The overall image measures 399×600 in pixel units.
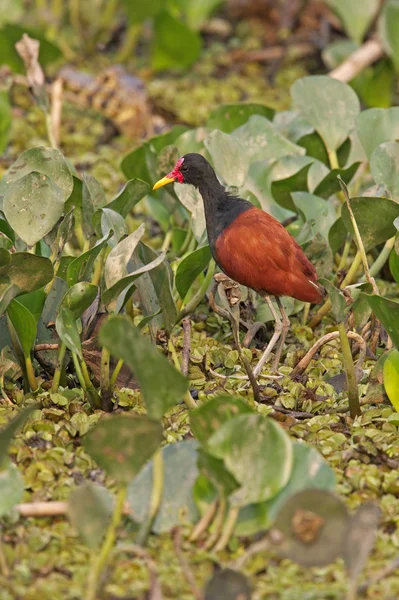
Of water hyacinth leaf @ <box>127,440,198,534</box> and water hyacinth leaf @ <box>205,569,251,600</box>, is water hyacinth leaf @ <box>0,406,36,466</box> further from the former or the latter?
water hyacinth leaf @ <box>205,569,251,600</box>

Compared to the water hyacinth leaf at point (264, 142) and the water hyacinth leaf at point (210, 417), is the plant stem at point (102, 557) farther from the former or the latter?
the water hyacinth leaf at point (264, 142)

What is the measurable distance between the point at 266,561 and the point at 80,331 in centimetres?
115

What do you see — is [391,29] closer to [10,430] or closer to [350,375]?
[350,375]

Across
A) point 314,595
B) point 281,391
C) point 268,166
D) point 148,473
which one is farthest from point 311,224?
point 314,595

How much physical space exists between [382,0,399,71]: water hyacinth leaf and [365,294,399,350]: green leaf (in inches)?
154

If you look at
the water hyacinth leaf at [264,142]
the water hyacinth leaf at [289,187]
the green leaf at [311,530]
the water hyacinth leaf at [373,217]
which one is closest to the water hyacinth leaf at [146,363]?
the green leaf at [311,530]

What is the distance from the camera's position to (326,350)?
4055mm

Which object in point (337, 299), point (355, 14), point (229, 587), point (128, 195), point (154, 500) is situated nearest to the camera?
point (229, 587)

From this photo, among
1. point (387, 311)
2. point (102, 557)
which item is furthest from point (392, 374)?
point (102, 557)

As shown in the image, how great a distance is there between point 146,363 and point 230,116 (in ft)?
8.91

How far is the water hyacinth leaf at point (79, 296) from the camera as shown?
321 centimetres

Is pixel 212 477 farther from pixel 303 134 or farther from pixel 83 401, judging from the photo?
pixel 303 134

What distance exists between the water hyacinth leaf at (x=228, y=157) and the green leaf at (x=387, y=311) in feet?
4.35

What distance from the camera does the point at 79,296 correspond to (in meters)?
3.23
